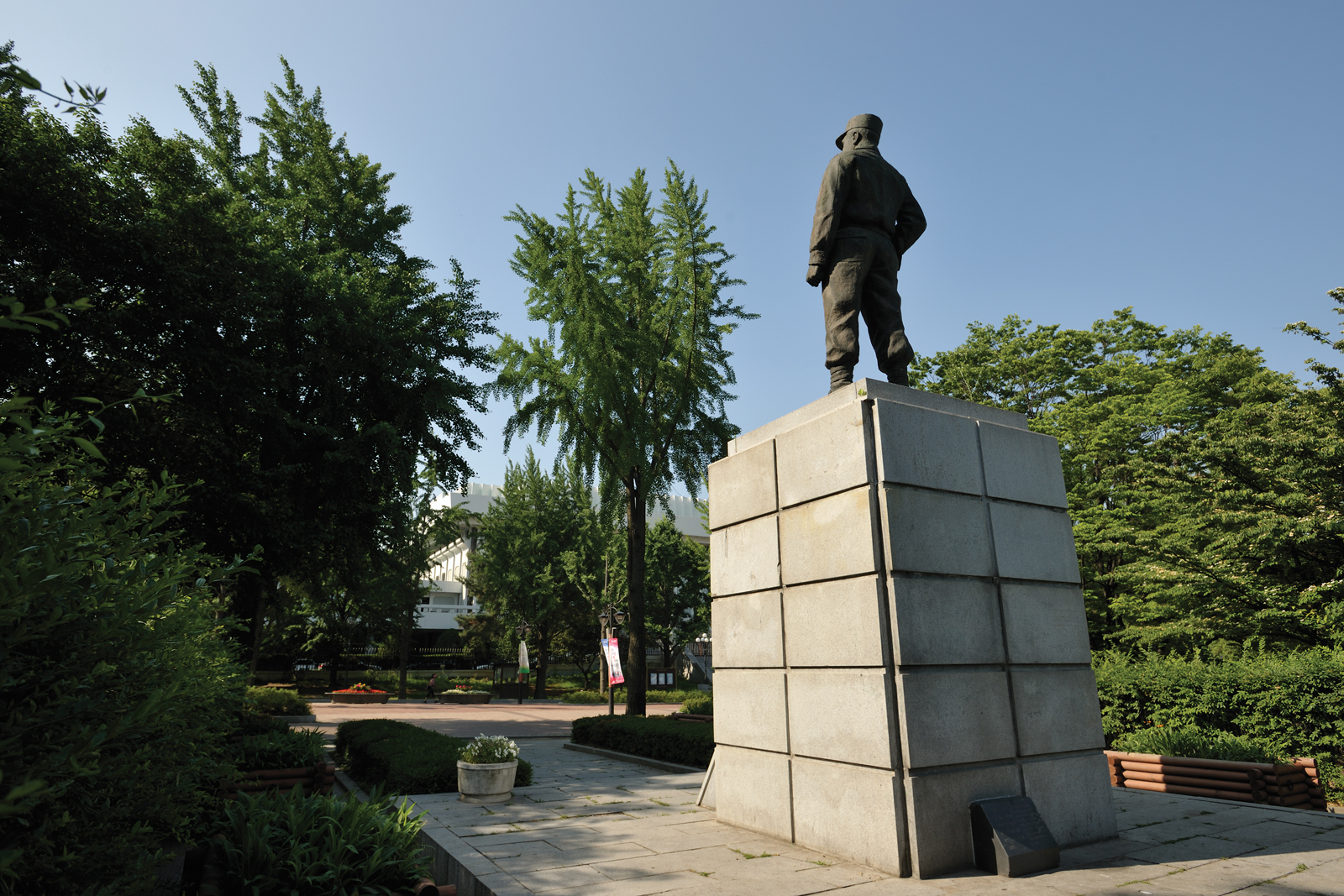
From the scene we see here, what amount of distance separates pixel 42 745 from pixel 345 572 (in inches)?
689

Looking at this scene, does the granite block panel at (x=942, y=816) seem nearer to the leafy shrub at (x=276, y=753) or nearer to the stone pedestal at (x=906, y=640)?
the stone pedestal at (x=906, y=640)

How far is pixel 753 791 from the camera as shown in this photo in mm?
7129

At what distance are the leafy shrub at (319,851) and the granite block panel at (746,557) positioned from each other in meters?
3.83

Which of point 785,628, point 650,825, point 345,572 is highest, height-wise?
point 345,572

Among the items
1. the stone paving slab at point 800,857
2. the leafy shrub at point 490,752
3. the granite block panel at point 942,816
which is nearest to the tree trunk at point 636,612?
the leafy shrub at point 490,752

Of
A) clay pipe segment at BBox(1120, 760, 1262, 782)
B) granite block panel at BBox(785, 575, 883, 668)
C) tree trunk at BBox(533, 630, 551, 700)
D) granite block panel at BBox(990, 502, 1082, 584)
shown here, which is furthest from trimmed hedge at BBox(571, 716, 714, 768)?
tree trunk at BBox(533, 630, 551, 700)

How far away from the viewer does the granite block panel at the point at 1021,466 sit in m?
6.87

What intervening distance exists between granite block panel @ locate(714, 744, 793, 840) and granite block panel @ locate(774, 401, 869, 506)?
255 cm

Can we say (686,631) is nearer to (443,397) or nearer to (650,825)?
(443,397)

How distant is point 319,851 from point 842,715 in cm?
403

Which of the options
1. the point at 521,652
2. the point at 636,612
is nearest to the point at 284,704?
the point at 521,652

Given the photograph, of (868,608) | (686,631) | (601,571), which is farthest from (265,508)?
(686,631)

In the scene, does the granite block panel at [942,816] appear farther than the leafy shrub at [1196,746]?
No

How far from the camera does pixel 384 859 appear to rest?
461cm
